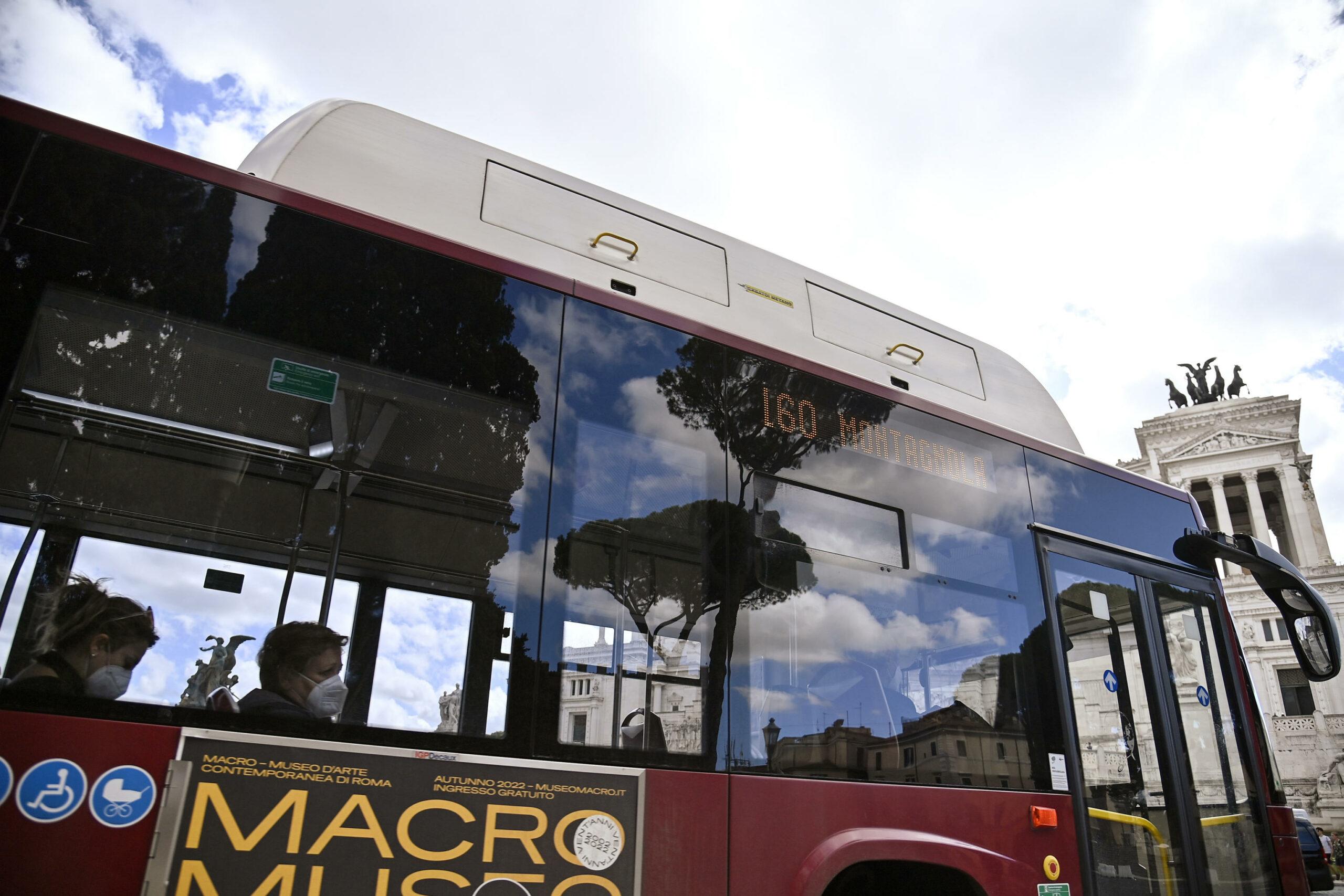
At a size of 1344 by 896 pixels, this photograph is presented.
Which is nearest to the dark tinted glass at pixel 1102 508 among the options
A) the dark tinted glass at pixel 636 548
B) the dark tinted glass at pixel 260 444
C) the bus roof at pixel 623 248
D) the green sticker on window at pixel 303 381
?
the bus roof at pixel 623 248

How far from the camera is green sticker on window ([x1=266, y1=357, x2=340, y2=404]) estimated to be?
2742mm

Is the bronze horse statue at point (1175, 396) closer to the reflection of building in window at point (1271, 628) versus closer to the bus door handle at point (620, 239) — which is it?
the reflection of building in window at point (1271, 628)

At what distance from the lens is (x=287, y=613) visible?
2520mm

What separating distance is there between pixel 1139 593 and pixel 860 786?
7.35ft

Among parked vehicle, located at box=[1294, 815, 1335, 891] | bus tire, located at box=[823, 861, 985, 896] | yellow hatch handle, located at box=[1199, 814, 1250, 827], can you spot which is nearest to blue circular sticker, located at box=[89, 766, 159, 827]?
bus tire, located at box=[823, 861, 985, 896]

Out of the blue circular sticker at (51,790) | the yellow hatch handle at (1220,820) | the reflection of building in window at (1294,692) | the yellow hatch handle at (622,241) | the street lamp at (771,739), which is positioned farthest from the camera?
the reflection of building in window at (1294,692)

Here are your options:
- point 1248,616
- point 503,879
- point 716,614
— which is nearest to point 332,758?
point 503,879

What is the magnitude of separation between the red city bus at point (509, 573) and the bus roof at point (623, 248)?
0.02 m

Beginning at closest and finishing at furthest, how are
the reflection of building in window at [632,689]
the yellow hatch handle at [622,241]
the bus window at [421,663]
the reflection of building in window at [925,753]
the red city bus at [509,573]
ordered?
the red city bus at [509,573] → the bus window at [421,663] → the reflection of building in window at [632,689] → the reflection of building in window at [925,753] → the yellow hatch handle at [622,241]

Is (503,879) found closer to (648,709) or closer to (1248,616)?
(648,709)

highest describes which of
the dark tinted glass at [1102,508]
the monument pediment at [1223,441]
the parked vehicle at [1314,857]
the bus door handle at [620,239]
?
the monument pediment at [1223,441]

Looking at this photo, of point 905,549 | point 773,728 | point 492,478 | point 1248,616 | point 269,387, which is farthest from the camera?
point 1248,616

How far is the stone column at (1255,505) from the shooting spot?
6041 centimetres

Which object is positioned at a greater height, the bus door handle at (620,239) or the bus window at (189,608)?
the bus door handle at (620,239)
